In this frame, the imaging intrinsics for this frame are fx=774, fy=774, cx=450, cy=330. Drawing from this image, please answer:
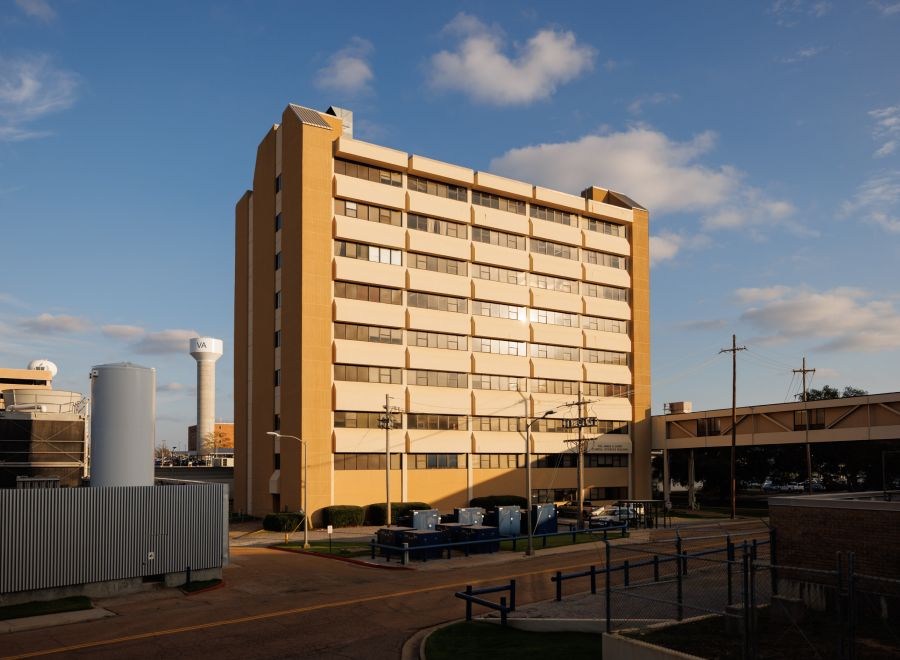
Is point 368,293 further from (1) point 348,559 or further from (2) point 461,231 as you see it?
(1) point 348,559

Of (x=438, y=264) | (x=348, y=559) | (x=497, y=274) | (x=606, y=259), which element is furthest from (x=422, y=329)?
(x=348, y=559)

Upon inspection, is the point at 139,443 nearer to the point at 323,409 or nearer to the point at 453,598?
the point at 453,598

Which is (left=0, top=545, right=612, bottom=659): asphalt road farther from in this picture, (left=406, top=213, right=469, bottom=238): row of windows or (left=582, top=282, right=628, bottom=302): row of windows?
(left=582, top=282, right=628, bottom=302): row of windows

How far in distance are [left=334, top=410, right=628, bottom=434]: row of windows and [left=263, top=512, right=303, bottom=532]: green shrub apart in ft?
26.6

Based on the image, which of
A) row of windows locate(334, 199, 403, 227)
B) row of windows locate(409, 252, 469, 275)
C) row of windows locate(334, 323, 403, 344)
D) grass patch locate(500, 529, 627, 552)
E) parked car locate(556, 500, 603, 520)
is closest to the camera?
grass patch locate(500, 529, 627, 552)

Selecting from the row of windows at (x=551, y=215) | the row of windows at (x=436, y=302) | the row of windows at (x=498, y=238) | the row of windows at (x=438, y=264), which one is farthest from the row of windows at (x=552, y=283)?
the row of windows at (x=436, y=302)

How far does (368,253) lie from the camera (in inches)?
2505

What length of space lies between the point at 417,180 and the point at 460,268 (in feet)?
28.2

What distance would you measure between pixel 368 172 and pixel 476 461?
2707cm

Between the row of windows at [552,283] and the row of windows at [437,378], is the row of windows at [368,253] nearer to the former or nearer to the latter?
the row of windows at [437,378]

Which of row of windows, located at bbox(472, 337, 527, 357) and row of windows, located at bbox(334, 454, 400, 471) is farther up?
row of windows, located at bbox(472, 337, 527, 357)

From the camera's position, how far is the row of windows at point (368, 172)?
207 feet

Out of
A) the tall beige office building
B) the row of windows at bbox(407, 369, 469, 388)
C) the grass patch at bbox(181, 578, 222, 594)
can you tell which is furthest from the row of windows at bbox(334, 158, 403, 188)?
the grass patch at bbox(181, 578, 222, 594)

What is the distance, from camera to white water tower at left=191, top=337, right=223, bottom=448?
17162 centimetres
